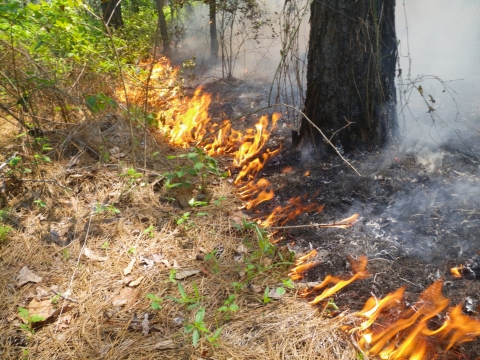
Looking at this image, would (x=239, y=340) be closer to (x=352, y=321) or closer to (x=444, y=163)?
(x=352, y=321)

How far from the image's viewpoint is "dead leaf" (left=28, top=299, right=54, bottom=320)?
1974mm

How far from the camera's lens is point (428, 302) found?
6.20 ft

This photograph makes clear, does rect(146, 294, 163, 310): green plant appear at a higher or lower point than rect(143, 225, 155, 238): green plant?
lower

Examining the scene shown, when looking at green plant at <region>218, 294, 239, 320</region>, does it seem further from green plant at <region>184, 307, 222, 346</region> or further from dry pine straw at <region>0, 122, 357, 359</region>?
green plant at <region>184, 307, 222, 346</region>

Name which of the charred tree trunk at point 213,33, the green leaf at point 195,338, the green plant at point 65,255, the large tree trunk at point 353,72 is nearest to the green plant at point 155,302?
the green leaf at point 195,338

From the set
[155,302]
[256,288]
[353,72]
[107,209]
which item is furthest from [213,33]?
[155,302]

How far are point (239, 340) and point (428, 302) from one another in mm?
1135

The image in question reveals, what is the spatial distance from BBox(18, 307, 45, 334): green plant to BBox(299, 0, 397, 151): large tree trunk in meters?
2.72

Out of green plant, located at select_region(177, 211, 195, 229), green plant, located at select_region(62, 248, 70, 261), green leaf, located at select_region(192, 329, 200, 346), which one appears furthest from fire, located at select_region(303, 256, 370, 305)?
green plant, located at select_region(62, 248, 70, 261)

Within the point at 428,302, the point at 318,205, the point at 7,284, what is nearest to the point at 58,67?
the point at 7,284

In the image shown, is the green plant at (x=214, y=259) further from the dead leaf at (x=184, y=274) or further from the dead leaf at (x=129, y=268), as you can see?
the dead leaf at (x=129, y=268)

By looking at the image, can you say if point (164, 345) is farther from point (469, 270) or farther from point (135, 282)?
point (469, 270)

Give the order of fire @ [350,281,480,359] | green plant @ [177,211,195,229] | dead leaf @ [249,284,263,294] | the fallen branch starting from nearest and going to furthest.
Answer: fire @ [350,281,480,359], dead leaf @ [249,284,263,294], the fallen branch, green plant @ [177,211,195,229]

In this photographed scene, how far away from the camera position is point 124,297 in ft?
7.08
